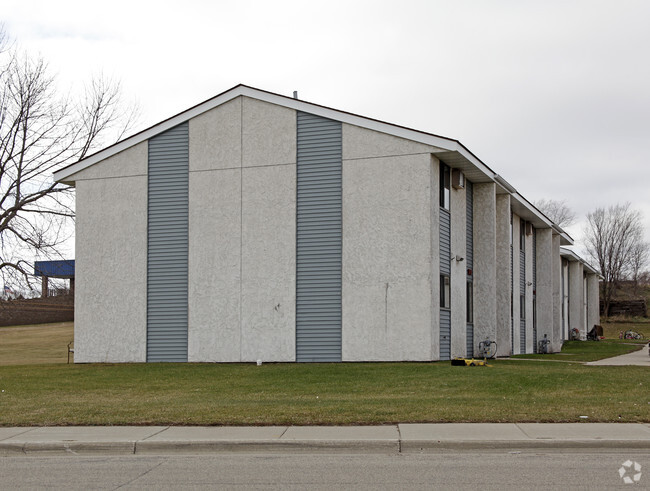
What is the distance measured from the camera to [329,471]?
8.78 metres

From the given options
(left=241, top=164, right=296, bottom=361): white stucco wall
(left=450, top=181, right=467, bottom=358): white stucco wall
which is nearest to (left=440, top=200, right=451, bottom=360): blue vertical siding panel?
(left=450, top=181, right=467, bottom=358): white stucco wall

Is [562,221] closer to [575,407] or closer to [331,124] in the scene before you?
[331,124]

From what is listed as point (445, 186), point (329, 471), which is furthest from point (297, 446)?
point (445, 186)

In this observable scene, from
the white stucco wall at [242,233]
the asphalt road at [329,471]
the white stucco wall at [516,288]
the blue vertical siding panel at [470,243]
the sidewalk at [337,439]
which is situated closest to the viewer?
the asphalt road at [329,471]

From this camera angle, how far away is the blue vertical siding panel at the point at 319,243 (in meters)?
24.5

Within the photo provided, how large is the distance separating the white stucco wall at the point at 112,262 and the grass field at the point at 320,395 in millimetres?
3338

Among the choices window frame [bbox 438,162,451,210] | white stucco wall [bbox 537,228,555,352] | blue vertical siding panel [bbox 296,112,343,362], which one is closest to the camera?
blue vertical siding panel [bbox 296,112,343,362]

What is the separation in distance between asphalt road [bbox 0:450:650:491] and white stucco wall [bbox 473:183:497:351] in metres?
19.9

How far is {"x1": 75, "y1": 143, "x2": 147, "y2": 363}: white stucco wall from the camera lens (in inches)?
1048

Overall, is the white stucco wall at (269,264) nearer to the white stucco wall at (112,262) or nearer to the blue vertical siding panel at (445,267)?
the white stucco wall at (112,262)

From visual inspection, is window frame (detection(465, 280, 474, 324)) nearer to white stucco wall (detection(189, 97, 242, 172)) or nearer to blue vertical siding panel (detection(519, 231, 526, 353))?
blue vertical siding panel (detection(519, 231, 526, 353))

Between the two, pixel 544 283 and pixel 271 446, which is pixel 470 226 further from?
pixel 271 446

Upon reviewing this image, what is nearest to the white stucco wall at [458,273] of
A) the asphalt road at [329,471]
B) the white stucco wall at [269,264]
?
the white stucco wall at [269,264]

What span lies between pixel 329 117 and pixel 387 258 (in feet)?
16.1
